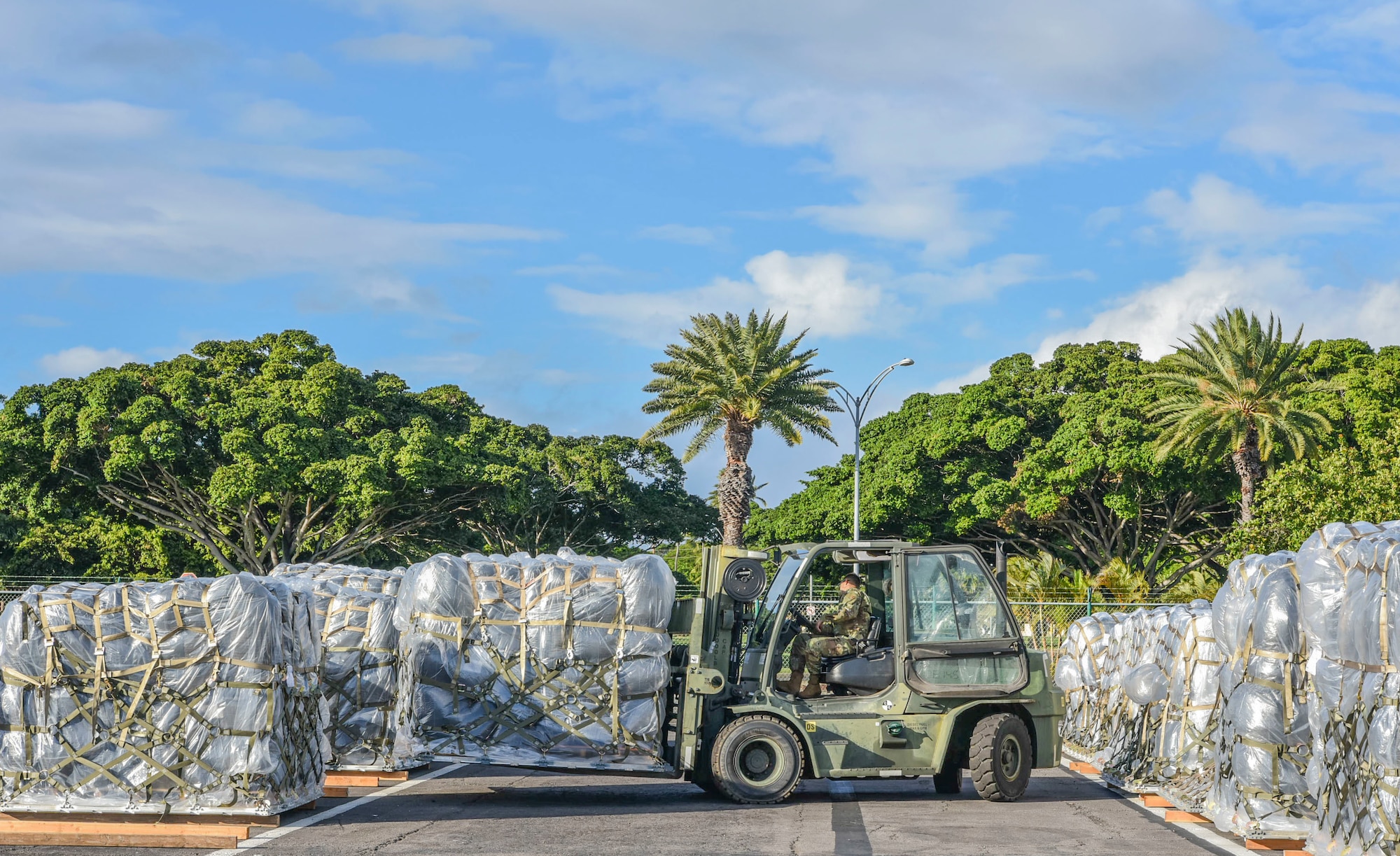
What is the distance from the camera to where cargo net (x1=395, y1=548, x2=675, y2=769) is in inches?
426

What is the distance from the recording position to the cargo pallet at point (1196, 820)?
898 centimetres

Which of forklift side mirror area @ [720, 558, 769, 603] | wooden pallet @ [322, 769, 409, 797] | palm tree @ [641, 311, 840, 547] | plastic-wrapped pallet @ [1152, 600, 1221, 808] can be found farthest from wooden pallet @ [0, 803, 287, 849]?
palm tree @ [641, 311, 840, 547]

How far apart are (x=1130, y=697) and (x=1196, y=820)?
2157 mm

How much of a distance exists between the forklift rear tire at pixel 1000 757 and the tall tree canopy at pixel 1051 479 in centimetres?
3187

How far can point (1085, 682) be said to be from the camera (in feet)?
53.6

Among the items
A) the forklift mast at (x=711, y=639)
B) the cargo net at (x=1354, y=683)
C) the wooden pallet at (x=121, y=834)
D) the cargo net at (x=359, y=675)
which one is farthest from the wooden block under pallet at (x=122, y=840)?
the cargo net at (x=1354, y=683)

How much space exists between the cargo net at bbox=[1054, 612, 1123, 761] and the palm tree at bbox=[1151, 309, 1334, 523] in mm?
20796

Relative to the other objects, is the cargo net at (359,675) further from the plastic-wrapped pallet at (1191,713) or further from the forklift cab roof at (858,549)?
the plastic-wrapped pallet at (1191,713)

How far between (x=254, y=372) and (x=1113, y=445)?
2661 centimetres

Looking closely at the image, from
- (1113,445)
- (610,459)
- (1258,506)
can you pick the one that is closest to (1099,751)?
(1258,506)

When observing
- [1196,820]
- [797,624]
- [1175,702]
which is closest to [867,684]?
[797,624]

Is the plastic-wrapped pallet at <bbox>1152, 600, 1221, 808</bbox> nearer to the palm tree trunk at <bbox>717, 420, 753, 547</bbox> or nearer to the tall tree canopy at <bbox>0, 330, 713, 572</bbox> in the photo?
the palm tree trunk at <bbox>717, 420, 753, 547</bbox>

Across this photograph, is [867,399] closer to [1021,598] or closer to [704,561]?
[1021,598]

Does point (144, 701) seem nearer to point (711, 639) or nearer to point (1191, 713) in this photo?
point (711, 639)
